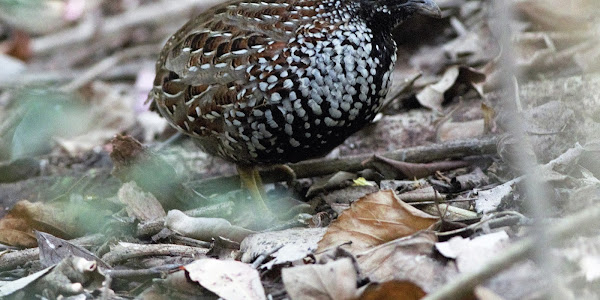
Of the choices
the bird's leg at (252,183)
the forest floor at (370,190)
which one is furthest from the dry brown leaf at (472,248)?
the bird's leg at (252,183)

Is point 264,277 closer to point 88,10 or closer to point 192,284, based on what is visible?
point 192,284

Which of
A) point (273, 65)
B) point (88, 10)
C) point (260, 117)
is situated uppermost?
point (273, 65)

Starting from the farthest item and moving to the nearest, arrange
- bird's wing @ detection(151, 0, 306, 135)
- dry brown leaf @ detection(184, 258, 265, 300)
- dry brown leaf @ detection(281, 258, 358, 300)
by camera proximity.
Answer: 1. bird's wing @ detection(151, 0, 306, 135)
2. dry brown leaf @ detection(184, 258, 265, 300)
3. dry brown leaf @ detection(281, 258, 358, 300)

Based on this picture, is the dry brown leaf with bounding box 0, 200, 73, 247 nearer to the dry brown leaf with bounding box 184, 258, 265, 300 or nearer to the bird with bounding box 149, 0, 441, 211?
the bird with bounding box 149, 0, 441, 211

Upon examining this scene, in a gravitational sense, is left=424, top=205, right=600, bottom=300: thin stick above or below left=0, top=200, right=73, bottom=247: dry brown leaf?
above

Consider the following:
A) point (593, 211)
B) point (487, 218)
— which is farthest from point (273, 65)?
point (593, 211)

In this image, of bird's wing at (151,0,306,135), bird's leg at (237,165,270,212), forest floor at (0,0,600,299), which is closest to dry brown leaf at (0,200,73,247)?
forest floor at (0,0,600,299)
